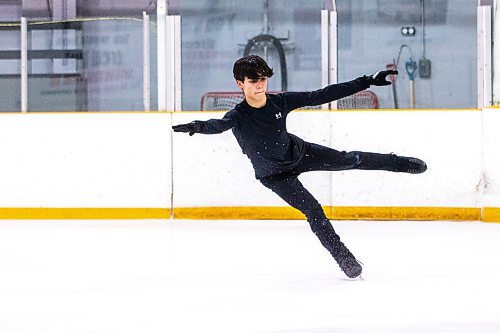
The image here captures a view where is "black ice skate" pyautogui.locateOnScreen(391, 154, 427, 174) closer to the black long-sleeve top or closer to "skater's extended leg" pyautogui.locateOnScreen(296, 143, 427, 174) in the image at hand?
"skater's extended leg" pyautogui.locateOnScreen(296, 143, 427, 174)

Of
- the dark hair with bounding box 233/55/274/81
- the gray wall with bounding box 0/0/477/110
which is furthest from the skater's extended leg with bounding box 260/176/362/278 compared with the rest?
the gray wall with bounding box 0/0/477/110

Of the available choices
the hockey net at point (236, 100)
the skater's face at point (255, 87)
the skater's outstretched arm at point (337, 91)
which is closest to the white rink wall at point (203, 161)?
the hockey net at point (236, 100)

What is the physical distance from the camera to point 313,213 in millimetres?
4219

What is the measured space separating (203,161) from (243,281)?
139 inches

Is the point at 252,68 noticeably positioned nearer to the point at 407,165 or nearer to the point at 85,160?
the point at 407,165

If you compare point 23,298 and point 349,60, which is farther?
point 349,60

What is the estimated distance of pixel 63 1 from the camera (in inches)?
420

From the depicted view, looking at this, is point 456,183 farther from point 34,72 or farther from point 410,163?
point 34,72

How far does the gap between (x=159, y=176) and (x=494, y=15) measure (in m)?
2.93

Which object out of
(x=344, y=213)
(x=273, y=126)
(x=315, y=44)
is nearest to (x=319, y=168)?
(x=273, y=126)

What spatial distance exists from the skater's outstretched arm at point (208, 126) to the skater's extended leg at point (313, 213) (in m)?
0.36

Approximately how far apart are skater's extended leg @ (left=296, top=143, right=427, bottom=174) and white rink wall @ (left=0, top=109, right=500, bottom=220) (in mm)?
3355

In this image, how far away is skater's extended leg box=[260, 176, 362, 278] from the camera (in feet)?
13.8

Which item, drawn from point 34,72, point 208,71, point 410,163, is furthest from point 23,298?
point 208,71
